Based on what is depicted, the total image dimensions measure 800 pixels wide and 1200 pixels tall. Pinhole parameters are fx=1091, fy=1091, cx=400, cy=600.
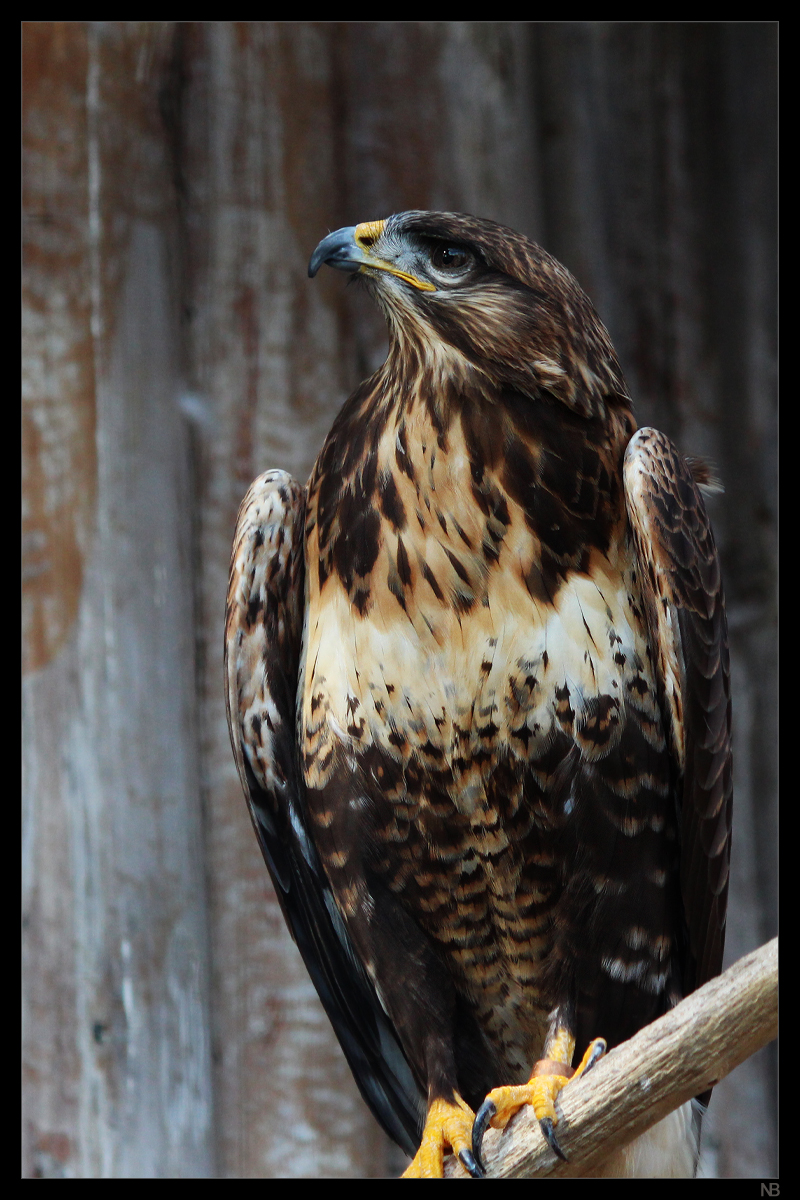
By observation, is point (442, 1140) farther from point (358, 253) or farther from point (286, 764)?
point (358, 253)

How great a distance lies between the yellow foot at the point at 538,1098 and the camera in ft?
4.31

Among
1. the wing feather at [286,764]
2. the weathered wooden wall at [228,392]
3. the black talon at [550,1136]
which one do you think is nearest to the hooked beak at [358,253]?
the wing feather at [286,764]

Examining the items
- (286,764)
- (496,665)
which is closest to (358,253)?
(496,665)

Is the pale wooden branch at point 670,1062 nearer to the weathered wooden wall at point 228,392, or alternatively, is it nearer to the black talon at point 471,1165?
the black talon at point 471,1165

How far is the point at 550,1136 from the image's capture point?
130cm

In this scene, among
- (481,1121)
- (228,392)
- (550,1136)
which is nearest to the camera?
(550,1136)

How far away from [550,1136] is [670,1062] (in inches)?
8.3

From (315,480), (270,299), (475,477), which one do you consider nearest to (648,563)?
(475,477)

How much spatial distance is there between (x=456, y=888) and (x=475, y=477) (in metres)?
0.57

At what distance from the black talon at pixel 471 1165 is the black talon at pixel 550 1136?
4.5 inches

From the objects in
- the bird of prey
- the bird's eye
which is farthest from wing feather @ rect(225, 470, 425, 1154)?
the bird's eye
